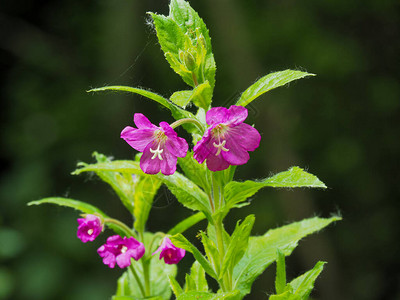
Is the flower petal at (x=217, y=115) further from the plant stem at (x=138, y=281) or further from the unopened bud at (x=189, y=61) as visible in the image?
the plant stem at (x=138, y=281)

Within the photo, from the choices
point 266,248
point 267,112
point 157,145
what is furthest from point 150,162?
point 267,112

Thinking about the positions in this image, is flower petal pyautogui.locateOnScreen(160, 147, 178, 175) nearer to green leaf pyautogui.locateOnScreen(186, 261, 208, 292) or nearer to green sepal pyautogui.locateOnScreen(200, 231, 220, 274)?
green sepal pyautogui.locateOnScreen(200, 231, 220, 274)

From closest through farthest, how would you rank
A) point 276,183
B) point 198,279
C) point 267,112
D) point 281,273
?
point 276,183, point 281,273, point 198,279, point 267,112

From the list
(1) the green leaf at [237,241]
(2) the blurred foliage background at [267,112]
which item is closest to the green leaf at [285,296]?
(1) the green leaf at [237,241]

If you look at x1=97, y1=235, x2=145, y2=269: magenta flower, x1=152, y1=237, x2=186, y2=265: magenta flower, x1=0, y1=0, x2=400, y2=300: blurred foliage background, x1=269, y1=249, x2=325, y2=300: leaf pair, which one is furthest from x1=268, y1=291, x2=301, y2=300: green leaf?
x1=0, y1=0, x2=400, y2=300: blurred foliage background

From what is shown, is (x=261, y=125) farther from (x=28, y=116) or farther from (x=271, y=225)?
(x=28, y=116)

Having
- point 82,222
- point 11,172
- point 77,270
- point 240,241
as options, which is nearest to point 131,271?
point 82,222

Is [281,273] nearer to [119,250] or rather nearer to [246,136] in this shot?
[246,136]
